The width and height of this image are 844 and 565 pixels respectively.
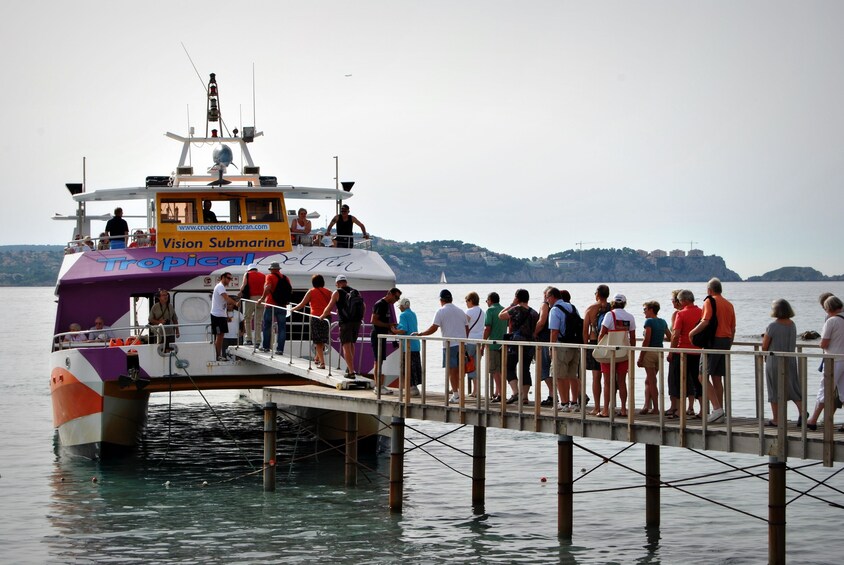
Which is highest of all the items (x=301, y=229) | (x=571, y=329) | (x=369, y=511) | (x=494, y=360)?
(x=301, y=229)

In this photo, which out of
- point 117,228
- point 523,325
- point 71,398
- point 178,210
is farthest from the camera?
point 117,228

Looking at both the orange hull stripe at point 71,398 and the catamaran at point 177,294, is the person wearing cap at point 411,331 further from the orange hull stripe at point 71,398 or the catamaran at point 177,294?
the orange hull stripe at point 71,398

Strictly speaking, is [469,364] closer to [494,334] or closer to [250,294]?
[494,334]

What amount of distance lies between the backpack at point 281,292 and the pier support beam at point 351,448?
6.82 ft

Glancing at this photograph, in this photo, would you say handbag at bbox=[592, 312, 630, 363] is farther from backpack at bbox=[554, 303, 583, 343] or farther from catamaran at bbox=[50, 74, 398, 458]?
catamaran at bbox=[50, 74, 398, 458]

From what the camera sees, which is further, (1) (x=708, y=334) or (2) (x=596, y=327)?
(2) (x=596, y=327)

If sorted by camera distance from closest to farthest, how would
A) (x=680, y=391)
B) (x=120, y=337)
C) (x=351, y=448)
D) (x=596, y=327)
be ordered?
(x=680, y=391) < (x=596, y=327) < (x=351, y=448) < (x=120, y=337)

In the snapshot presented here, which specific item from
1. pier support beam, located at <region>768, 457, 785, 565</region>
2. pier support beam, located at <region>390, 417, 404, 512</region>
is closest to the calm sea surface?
pier support beam, located at <region>390, 417, 404, 512</region>

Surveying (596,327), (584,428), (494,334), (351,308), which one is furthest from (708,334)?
(351,308)

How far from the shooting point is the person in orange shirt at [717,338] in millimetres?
14711

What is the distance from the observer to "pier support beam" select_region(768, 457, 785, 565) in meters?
14.2

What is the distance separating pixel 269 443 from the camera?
20000 millimetres

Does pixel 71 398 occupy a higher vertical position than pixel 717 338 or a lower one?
lower

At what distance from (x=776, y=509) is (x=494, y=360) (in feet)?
14.4
